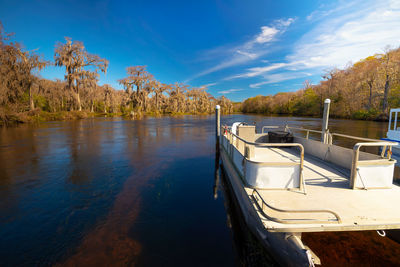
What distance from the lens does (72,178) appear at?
8875 millimetres

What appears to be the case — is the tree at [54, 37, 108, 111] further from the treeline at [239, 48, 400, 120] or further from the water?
the treeline at [239, 48, 400, 120]

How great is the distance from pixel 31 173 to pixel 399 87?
62988 mm

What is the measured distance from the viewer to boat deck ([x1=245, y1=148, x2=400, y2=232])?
9.99ft

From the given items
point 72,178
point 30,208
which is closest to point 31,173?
point 72,178

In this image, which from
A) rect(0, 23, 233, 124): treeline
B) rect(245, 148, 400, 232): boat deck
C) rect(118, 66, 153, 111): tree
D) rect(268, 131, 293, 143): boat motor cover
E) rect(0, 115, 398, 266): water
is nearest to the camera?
rect(245, 148, 400, 232): boat deck

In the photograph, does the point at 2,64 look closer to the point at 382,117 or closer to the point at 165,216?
the point at 165,216

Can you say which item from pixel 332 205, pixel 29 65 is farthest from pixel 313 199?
pixel 29 65

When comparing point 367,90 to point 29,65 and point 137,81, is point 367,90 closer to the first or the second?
point 137,81

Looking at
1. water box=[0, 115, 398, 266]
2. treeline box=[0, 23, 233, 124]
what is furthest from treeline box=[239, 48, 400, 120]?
treeline box=[0, 23, 233, 124]

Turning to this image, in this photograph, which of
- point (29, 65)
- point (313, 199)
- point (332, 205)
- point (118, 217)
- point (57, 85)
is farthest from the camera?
point (57, 85)

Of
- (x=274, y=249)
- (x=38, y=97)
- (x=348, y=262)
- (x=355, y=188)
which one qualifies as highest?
(x=38, y=97)

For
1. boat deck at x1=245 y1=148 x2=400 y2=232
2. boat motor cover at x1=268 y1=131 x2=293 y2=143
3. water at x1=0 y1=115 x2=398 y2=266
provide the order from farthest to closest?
boat motor cover at x1=268 y1=131 x2=293 y2=143, water at x1=0 y1=115 x2=398 y2=266, boat deck at x1=245 y1=148 x2=400 y2=232

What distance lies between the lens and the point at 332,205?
3.76 m

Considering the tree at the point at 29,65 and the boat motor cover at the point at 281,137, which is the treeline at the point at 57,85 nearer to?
the tree at the point at 29,65
